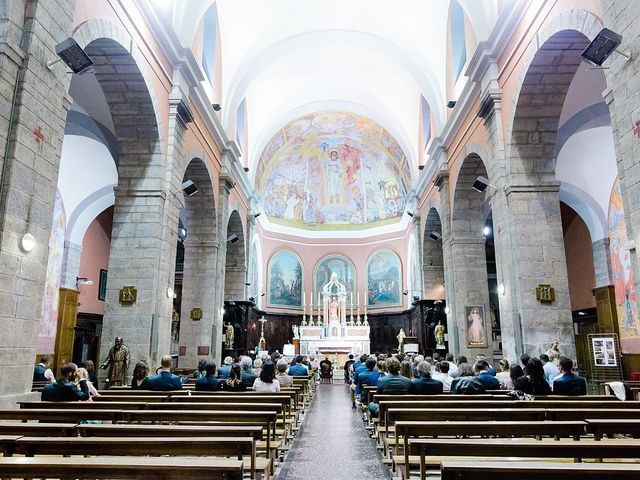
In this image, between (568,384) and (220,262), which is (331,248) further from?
(568,384)

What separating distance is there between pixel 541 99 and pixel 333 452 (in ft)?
24.5

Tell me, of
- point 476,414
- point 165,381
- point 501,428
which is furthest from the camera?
point 165,381

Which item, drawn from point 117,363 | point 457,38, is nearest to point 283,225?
point 457,38

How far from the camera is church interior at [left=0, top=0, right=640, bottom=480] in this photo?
4488mm

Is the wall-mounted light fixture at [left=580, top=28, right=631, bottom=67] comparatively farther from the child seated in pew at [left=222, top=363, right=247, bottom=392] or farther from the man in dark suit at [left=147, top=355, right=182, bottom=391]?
the man in dark suit at [left=147, top=355, right=182, bottom=391]

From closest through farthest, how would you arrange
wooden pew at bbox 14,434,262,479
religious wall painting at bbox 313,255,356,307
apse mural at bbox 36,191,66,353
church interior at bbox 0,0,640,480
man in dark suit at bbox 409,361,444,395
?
wooden pew at bbox 14,434,262,479, church interior at bbox 0,0,640,480, man in dark suit at bbox 409,361,444,395, apse mural at bbox 36,191,66,353, religious wall painting at bbox 313,255,356,307

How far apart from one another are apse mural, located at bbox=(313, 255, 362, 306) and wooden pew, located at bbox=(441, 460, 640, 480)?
2510cm

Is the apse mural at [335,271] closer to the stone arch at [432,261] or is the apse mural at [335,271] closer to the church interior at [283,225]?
the church interior at [283,225]

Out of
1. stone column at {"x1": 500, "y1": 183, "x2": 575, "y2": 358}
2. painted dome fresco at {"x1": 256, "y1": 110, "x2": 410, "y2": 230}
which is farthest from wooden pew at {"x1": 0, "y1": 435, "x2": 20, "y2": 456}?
painted dome fresco at {"x1": 256, "y1": 110, "x2": 410, "y2": 230}

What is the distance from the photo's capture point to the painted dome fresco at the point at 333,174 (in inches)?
954

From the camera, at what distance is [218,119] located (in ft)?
48.3

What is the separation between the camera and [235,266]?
763 inches

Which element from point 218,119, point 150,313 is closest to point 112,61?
point 150,313

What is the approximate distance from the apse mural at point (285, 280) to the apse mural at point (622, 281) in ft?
51.6
